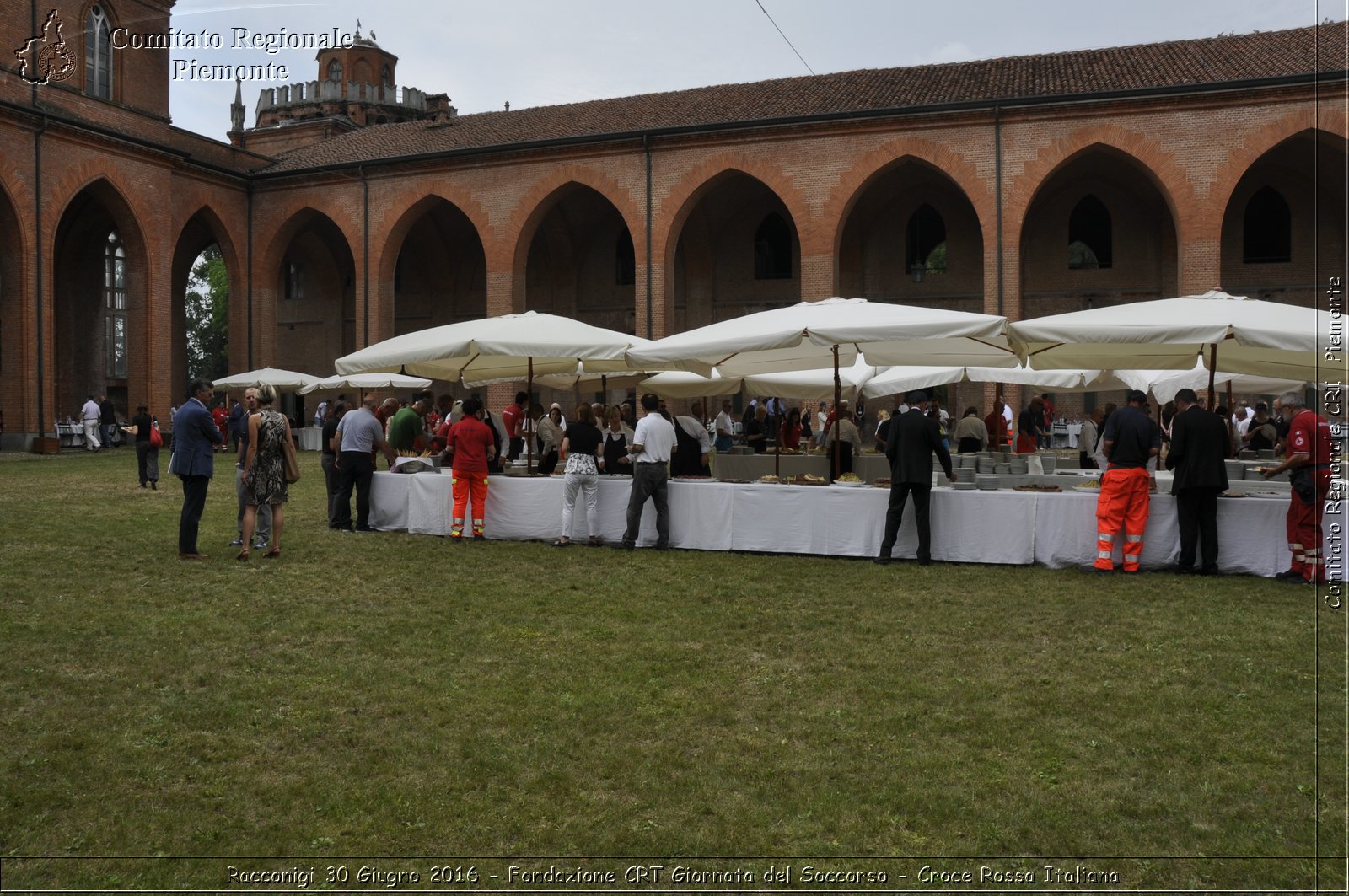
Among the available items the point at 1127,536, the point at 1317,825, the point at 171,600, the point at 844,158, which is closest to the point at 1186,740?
the point at 1317,825

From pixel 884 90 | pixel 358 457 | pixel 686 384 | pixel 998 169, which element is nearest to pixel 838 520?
pixel 358 457

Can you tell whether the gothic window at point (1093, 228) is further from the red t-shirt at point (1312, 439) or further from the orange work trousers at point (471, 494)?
the orange work trousers at point (471, 494)

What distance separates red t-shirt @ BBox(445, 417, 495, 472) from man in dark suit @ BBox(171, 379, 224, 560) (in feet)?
6.91

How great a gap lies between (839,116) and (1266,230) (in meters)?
→ 11.2

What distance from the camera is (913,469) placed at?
28.6 ft

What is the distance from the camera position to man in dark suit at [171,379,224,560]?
8578mm

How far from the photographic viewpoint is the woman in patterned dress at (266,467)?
8.62 metres

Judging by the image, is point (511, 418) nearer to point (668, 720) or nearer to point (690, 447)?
point (690, 447)

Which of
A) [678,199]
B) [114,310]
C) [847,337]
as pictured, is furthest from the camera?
[114,310]

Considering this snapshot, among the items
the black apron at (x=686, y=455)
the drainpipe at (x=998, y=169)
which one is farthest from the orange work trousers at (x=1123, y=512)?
the drainpipe at (x=998, y=169)

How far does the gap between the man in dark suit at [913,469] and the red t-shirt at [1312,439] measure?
2.57m

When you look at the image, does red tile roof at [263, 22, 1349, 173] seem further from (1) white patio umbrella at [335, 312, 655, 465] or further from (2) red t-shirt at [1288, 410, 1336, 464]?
(2) red t-shirt at [1288, 410, 1336, 464]

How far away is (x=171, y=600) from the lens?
23.1ft

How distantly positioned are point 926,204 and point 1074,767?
26.5m
